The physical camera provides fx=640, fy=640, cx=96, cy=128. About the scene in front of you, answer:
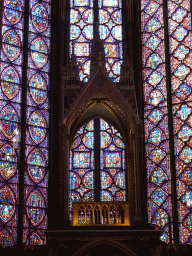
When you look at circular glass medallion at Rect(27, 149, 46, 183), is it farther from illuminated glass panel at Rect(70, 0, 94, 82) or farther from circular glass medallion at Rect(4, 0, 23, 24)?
circular glass medallion at Rect(4, 0, 23, 24)

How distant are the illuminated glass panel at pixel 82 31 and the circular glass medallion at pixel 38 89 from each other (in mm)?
1087

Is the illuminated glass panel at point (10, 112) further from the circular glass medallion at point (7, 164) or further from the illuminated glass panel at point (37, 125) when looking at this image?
the illuminated glass panel at point (37, 125)

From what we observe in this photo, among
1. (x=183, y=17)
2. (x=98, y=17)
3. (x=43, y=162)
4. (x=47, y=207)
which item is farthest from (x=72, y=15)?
(x=47, y=207)

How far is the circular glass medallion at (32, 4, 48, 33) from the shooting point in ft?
53.6

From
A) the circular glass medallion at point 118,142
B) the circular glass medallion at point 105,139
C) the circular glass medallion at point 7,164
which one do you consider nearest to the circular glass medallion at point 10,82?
the circular glass medallion at point 7,164

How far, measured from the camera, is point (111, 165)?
611 inches

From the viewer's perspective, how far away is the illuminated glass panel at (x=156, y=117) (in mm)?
14852

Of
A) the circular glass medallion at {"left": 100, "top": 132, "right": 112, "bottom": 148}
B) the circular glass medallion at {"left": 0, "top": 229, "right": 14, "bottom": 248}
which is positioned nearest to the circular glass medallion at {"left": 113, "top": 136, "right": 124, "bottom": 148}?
the circular glass medallion at {"left": 100, "top": 132, "right": 112, "bottom": 148}

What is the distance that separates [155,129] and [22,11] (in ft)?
14.9

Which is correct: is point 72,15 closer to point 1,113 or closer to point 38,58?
point 38,58

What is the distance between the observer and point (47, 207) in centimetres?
1479

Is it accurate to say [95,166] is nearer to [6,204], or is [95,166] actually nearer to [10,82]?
[6,204]

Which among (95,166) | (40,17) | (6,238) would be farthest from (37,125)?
(40,17)

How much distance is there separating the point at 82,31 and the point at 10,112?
3239 millimetres
